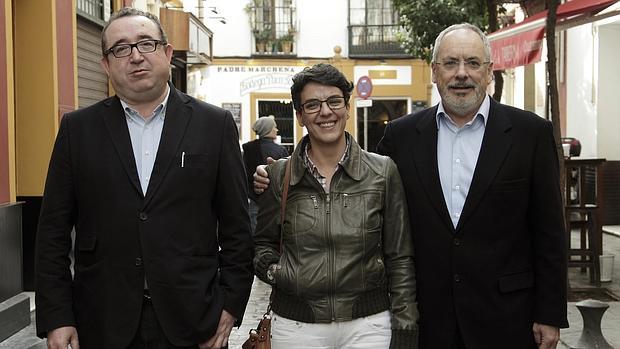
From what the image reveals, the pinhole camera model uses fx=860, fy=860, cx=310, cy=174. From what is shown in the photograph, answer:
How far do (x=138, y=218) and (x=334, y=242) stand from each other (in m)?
0.85

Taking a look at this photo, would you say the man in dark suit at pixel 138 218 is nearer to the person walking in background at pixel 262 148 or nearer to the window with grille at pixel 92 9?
the person walking in background at pixel 262 148

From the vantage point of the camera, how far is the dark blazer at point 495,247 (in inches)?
155

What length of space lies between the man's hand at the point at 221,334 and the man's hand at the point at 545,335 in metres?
1.40

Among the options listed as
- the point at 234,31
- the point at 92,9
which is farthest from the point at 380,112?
the point at 92,9

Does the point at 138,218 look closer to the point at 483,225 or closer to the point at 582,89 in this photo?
the point at 483,225

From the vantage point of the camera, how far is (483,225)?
12.9 ft

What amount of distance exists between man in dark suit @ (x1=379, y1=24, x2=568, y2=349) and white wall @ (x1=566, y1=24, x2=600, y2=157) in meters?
13.2

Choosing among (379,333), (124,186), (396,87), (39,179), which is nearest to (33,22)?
(39,179)

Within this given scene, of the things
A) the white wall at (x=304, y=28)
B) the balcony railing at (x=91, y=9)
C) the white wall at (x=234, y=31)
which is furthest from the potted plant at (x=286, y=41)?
the balcony railing at (x=91, y=9)

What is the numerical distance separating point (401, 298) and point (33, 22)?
7297mm

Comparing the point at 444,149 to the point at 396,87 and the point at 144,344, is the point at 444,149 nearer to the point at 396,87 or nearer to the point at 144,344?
the point at 144,344

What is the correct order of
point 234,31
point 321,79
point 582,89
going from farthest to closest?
point 234,31
point 582,89
point 321,79

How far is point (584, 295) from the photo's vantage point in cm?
944

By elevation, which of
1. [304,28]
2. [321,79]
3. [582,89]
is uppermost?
[304,28]
